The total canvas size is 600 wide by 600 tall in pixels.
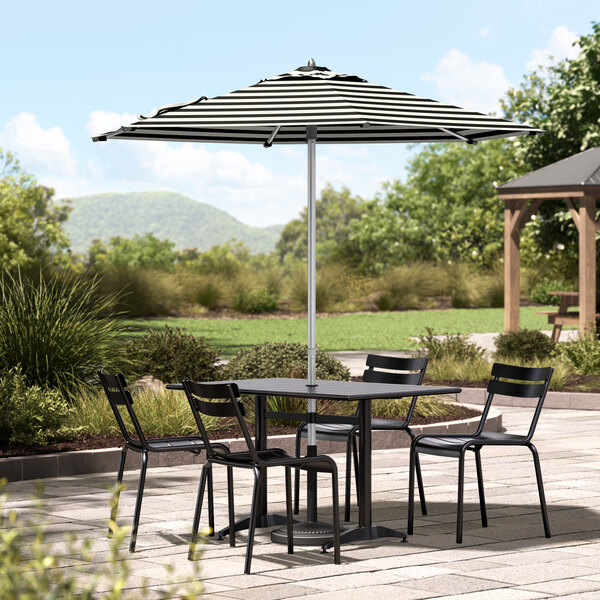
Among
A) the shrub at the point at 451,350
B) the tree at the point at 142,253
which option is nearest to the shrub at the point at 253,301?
the shrub at the point at 451,350

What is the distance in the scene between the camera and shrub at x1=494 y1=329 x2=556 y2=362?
14.6 m

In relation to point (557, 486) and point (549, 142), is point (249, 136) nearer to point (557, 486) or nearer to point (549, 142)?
point (557, 486)

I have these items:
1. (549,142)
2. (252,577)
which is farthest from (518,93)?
(252,577)

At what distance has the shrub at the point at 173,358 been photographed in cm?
1152

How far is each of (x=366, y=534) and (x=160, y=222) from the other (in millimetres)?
157482

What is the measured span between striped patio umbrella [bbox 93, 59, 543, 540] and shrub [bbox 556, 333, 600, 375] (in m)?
7.37

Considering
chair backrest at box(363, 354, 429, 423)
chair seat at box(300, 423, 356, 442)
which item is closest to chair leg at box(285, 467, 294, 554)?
chair seat at box(300, 423, 356, 442)

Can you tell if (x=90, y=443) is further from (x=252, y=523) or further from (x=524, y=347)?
(x=524, y=347)

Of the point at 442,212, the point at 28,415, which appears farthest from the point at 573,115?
the point at 442,212

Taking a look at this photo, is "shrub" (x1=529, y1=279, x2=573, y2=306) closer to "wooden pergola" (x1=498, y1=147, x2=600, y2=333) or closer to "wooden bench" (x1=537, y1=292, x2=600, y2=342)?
"wooden bench" (x1=537, y1=292, x2=600, y2=342)

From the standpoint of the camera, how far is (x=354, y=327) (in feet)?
87.1

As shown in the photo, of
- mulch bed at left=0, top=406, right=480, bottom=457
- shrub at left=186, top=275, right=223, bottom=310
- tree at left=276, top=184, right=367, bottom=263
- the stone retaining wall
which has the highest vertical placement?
tree at left=276, top=184, right=367, bottom=263

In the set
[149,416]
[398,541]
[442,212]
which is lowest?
[398,541]

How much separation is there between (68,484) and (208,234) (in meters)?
149
